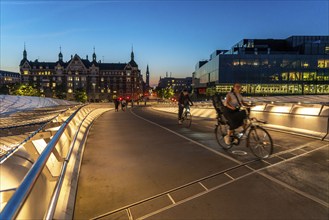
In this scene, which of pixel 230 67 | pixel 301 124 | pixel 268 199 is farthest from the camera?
pixel 230 67

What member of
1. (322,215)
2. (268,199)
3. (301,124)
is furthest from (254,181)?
(301,124)

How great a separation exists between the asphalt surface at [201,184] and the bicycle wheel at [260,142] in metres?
0.27

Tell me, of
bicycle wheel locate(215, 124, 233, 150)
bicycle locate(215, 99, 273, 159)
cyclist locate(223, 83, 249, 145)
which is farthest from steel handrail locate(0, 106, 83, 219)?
bicycle wheel locate(215, 124, 233, 150)

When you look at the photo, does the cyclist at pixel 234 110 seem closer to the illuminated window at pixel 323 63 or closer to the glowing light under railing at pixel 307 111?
the glowing light under railing at pixel 307 111

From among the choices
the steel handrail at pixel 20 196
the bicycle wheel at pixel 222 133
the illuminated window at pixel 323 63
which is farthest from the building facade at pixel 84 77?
the steel handrail at pixel 20 196

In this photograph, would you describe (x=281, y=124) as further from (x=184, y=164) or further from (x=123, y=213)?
(x=123, y=213)

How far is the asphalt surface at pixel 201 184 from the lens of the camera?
4.16m

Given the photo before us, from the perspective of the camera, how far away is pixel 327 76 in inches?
3369

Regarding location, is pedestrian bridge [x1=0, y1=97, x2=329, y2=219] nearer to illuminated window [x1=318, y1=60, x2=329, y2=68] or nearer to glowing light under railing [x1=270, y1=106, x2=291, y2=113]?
glowing light under railing [x1=270, y1=106, x2=291, y2=113]

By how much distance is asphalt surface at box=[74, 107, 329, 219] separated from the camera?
4164 mm

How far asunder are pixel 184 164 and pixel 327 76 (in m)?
93.9

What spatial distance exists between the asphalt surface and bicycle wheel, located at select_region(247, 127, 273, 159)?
0.88ft

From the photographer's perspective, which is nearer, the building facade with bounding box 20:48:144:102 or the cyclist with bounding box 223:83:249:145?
the cyclist with bounding box 223:83:249:145

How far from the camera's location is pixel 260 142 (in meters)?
7.45
